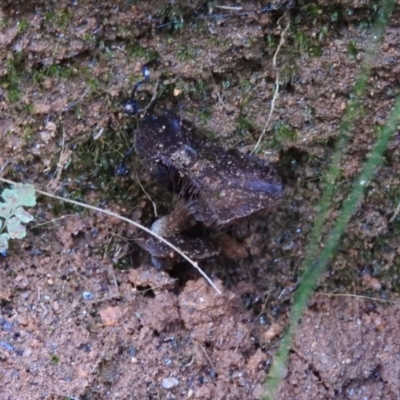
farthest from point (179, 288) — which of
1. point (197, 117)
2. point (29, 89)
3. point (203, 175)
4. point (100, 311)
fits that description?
point (29, 89)

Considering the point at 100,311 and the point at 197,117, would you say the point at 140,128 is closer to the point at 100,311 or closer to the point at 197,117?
the point at 197,117

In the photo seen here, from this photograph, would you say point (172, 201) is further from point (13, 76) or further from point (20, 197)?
point (13, 76)

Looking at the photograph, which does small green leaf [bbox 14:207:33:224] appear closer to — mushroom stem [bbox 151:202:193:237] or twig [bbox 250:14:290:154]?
mushroom stem [bbox 151:202:193:237]

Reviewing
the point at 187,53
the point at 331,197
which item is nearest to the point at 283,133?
the point at 331,197

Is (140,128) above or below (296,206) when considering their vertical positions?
above

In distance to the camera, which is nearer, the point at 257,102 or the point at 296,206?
the point at 257,102

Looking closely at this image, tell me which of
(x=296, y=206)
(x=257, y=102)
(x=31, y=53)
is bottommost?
(x=296, y=206)

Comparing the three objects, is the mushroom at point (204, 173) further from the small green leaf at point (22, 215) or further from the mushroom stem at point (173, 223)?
the small green leaf at point (22, 215)
